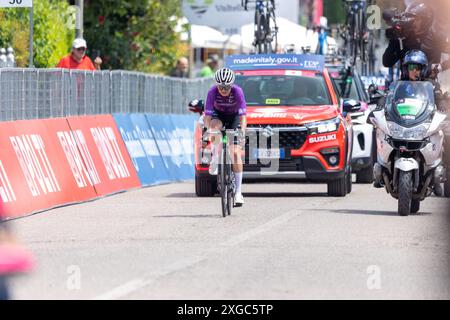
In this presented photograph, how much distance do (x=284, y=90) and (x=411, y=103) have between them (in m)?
4.63

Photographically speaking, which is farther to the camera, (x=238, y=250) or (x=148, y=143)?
(x=148, y=143)

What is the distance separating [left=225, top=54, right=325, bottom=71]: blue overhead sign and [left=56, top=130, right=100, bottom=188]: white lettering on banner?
3.27 meters

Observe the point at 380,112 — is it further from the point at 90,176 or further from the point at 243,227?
the point at 90,176

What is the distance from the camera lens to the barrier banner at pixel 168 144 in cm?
2519

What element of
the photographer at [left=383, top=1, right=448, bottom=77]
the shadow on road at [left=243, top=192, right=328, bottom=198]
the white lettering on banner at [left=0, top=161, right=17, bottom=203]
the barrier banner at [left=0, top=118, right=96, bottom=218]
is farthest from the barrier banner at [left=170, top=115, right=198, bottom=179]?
the white lettering on banner at [left=0, top=161, right=17, bottom=203]

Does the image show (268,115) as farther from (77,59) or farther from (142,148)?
(77,59)

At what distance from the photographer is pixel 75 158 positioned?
19312mm

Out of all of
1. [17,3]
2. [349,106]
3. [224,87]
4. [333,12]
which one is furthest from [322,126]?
[333,12]

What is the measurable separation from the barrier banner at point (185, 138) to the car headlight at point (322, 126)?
6319 millimetres

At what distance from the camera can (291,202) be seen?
1934 cm

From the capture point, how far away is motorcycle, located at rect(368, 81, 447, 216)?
1692 cm

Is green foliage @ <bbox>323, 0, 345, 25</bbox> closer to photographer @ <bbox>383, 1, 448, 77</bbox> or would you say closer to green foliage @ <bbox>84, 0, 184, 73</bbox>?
green foliage @ <bbox>84, 0, 184, 73</bbox>

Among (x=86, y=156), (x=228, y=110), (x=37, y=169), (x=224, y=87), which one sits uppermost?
(x=224, y=87)

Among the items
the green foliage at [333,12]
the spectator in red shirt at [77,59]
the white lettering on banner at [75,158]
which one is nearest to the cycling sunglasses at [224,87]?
the white lettering on banner at [75,158]
